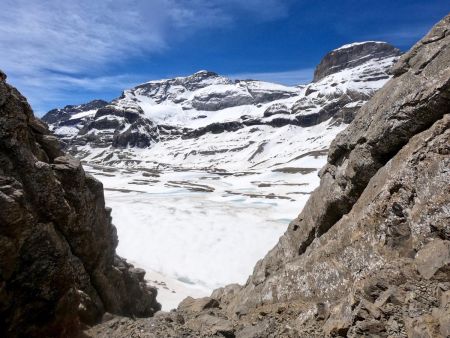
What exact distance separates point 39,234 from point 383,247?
542 inches

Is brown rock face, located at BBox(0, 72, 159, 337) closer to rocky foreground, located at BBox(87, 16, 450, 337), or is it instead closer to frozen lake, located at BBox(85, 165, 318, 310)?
rocky foreground, located at BBox(87, 16, 450, 337)

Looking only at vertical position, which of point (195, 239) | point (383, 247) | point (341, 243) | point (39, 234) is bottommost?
point (383, 247)

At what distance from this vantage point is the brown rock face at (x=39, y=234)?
45.9 ft

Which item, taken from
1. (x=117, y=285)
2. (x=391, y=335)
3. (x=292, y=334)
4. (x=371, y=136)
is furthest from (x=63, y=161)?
(x=391, y=335)

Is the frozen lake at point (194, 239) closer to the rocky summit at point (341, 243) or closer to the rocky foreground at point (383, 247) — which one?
the rocky summit at point (341, 243)

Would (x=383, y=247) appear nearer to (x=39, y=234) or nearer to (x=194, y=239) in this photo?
(x=39, y=234)

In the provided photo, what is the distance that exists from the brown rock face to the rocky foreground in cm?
293

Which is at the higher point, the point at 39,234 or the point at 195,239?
the point at 195,239

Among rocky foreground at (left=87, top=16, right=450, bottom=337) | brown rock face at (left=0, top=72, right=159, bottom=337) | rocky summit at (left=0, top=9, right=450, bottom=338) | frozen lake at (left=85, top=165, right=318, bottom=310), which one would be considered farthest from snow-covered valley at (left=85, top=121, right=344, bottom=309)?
rocky foreground at (left=87, top=16, right=450, bottom=337)

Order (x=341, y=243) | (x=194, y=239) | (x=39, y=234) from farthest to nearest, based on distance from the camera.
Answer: (x=194, y=239) < (x=341, y=243) < (x=39, y=234)

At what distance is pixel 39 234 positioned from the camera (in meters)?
15.4

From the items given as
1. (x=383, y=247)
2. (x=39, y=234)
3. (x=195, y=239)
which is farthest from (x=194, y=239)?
(x=383, y=247)

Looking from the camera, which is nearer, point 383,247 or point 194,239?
point 383,247

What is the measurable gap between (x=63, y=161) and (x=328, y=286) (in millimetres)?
15612
